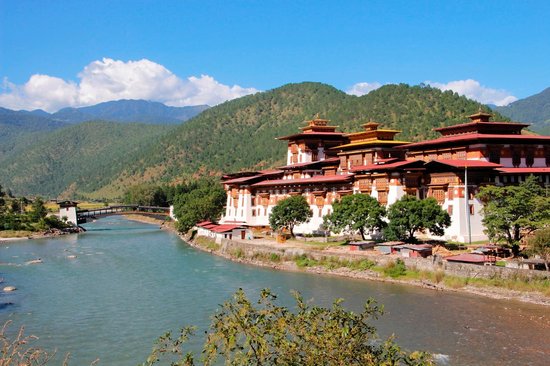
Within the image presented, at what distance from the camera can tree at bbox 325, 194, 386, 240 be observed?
199 feet

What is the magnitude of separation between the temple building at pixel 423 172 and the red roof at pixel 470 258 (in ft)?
32.6

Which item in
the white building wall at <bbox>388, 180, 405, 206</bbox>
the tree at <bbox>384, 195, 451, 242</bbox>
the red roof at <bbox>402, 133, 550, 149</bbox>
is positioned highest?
the red roof at <bbox>402, 133, 550, 149</bbox>

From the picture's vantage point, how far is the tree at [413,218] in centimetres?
5591

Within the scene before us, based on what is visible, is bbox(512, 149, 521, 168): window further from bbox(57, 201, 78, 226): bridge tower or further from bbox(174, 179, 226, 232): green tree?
bbox(57, 201, 78, 226): bridge tower

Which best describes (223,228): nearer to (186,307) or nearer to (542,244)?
(186,307)

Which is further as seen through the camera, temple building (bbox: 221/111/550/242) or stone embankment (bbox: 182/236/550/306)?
temple building (bbox: 221/111/550/242)

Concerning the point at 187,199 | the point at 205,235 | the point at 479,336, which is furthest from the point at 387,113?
the point at 479,336

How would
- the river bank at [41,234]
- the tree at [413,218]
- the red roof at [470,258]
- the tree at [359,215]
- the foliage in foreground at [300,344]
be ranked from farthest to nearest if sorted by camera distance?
the river bank at [41,234] < the tree at [359,215] < the tree at [413,218] < the red roof at [470,258] < the foliage in foreground at [300,344]

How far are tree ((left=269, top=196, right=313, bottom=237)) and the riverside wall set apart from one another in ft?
16.9

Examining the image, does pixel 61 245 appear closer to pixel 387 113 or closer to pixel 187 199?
pixel 187 199

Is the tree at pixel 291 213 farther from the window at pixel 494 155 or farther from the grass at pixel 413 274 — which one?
the window at pixel 494 155

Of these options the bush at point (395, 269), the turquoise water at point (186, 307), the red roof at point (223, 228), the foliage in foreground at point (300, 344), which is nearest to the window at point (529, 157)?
the bush at point (395, 269)

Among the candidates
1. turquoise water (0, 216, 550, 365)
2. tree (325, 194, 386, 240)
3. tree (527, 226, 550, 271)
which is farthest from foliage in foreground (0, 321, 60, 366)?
tree (325, 194, 386, 240)

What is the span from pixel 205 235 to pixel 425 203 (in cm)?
3860
